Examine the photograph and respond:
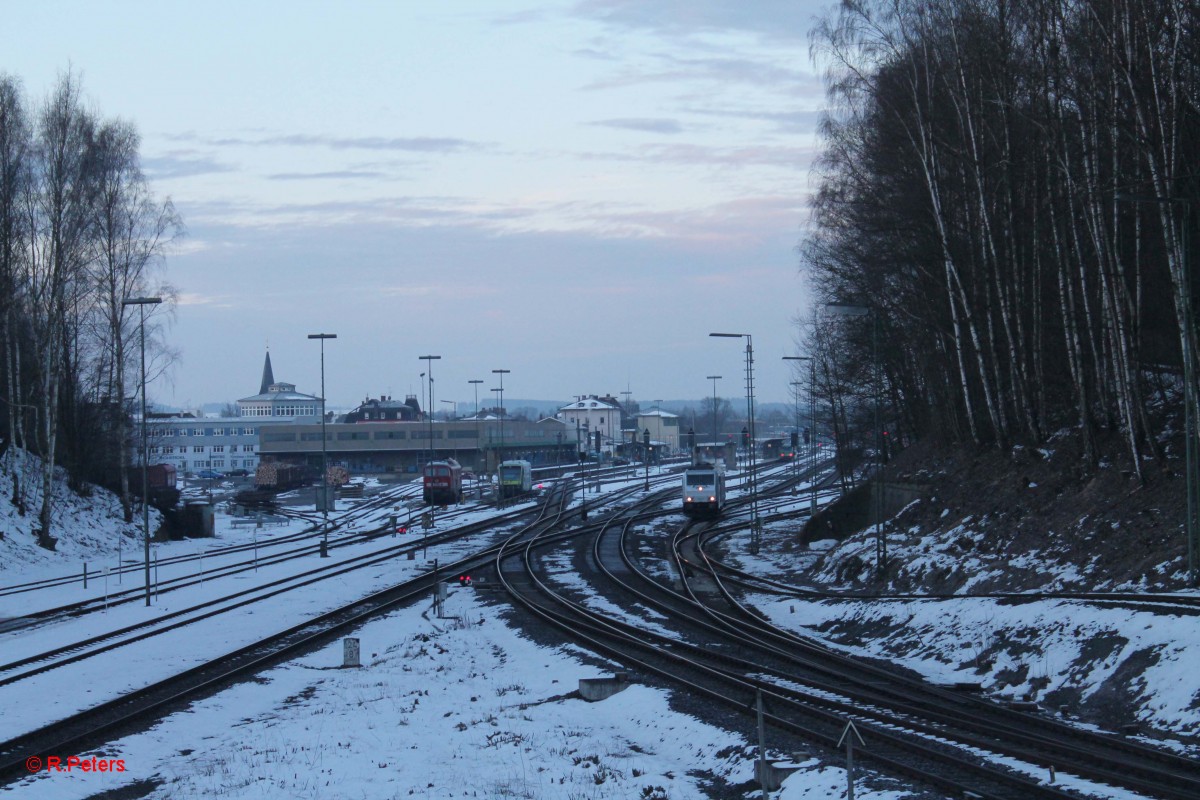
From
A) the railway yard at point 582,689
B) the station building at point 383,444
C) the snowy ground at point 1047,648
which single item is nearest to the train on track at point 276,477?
the station building at point 383,444

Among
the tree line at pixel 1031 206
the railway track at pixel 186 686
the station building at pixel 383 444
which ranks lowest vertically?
the railway track at pixel 186 686

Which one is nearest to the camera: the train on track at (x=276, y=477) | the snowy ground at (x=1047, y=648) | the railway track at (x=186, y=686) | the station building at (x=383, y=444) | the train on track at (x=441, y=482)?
the snowy ground at (x=1047, y=648)

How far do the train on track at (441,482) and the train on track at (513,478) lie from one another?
11.0 feet

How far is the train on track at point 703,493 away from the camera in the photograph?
56219 mm

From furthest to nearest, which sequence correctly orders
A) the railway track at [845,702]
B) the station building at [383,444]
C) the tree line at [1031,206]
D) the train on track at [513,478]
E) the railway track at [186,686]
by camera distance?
the station building at [383,444] → the train on track at [513,478] → the tree line at [1031,206] → the railway track at [186,686] → the railway track at [845,702]

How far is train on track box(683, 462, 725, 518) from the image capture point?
56.2 metres

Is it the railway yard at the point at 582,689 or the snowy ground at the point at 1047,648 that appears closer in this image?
the railway yard at the point at 582,689

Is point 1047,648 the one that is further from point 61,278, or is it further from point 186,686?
point 61,278

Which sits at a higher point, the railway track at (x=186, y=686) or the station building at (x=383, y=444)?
the station building at (x=383, y=444)

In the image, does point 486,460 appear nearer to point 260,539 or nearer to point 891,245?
point 260,539

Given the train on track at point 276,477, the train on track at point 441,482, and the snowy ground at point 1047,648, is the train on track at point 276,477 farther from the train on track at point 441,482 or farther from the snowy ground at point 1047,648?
the snowy ground at point 1047,648

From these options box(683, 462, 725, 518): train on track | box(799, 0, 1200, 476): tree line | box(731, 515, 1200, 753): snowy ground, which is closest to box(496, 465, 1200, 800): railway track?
box(731, 515, 1200, 753): snowy ground

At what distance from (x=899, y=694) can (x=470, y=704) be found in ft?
22.3

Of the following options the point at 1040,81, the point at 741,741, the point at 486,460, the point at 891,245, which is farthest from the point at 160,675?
the point at 486,460
